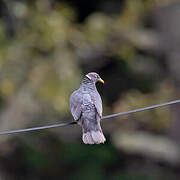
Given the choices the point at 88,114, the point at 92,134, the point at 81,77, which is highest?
the point at 81,77

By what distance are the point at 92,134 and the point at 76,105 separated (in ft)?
1.39

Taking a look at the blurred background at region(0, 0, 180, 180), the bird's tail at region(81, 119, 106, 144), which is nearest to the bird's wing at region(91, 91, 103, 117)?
the bird's tail at region(81, 119, 106, 144)

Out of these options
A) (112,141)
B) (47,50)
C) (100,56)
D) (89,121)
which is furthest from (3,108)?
(89,121)

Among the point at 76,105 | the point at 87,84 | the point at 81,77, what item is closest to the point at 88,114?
the point at 76,105

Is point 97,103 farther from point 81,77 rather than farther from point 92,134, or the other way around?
point 81,77

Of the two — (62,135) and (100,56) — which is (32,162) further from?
(100,56)

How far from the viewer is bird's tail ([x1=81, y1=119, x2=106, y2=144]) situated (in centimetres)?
700

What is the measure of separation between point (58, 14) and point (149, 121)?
2983 mm

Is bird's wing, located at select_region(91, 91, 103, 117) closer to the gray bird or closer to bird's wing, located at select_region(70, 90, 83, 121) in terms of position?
the gray bird

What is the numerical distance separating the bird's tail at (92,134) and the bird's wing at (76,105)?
0.38ft

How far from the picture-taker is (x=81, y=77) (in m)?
11.8

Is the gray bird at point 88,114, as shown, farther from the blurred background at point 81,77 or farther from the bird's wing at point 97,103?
the blurred background at point 81,77

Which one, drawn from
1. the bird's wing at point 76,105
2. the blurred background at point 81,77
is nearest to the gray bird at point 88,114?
the bird's wing at point 76,105

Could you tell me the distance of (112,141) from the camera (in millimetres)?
14250
